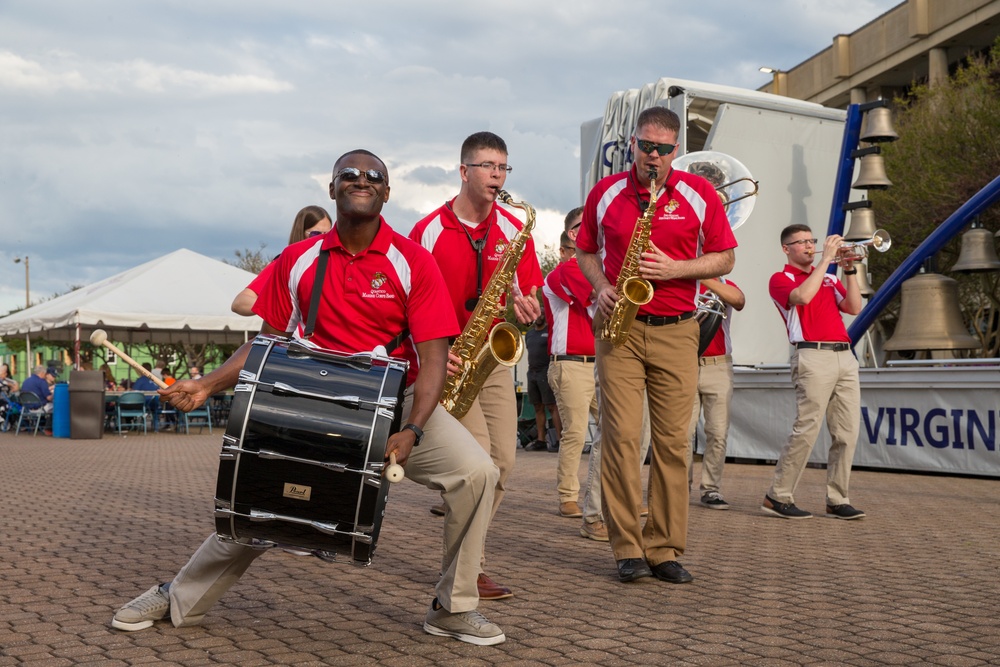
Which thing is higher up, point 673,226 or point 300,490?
point 673,226

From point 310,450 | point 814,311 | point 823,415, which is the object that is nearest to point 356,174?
point 310,450

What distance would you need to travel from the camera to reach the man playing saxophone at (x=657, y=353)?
5719 millimetres

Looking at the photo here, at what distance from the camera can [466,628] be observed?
4355 millimetres

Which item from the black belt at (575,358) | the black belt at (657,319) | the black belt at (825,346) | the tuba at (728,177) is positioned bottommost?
the black belt at (575,358)

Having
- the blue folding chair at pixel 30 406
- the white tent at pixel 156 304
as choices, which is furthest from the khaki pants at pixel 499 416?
the blue folding chair at pixel 30 406

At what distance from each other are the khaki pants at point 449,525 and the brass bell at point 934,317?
927 cm

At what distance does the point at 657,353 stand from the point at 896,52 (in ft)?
126

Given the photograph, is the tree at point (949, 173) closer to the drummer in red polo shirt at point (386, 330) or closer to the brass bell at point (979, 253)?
the brass bell at point (979, 253)

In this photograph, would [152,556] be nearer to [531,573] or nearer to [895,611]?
[531,573]

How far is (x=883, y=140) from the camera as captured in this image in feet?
44.5

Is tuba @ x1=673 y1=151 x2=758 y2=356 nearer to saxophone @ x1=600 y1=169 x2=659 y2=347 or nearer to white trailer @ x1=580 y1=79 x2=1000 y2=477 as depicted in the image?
white trailer @ x1=580 y1=79 x2=1000 y2=477

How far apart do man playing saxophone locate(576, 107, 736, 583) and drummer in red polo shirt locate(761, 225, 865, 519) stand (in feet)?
9.24

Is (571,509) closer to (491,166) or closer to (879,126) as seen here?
(491,166)

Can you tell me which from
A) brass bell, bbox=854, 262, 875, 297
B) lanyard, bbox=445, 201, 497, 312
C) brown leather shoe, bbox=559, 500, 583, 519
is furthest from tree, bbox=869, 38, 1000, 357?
lanyard, bbox=445, 201, 497, 312
